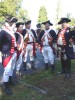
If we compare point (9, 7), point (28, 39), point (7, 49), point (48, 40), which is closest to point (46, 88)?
point (7, 49)

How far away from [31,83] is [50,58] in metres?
2.34

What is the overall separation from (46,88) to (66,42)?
2122mm

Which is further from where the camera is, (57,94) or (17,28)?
(17,28)

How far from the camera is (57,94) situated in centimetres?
902

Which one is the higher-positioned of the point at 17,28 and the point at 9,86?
the point at 17,28

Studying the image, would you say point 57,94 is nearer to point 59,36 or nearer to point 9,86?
point 9,86

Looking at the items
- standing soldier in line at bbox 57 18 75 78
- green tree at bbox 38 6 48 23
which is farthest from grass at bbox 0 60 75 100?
green tree at bbox 38 6 48 23

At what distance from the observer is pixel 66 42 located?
36.5 feet

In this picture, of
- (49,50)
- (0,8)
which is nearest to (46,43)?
(49,50)

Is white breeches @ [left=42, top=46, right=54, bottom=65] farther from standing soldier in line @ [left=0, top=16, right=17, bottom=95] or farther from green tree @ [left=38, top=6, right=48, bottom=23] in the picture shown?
green tree @ [left=38, top=6, right=48, bottom=23]

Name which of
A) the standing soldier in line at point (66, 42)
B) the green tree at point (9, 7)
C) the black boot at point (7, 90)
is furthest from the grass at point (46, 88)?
the green tree at point (9, 7)

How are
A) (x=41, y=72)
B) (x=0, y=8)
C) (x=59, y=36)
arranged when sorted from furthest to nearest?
1. (x=0, y=8)
2. (x=41, y=72)
3. (x=59, y=36)

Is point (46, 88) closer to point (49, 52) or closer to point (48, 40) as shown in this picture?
point (49, 52)

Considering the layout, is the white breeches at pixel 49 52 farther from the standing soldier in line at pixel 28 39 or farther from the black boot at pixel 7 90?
the black boot at pixel 7 90
